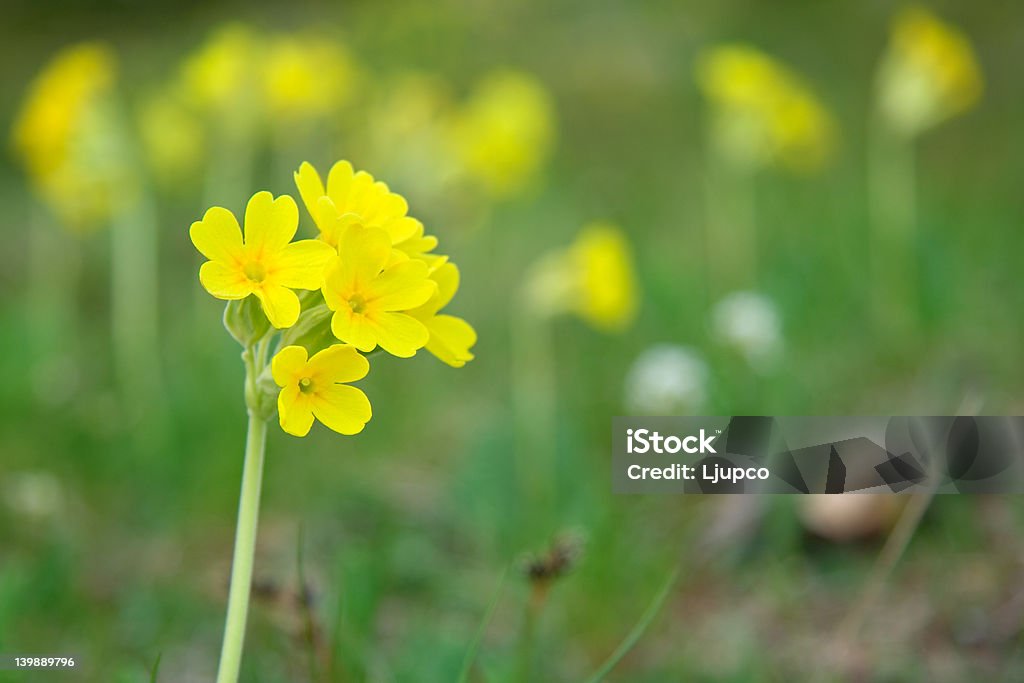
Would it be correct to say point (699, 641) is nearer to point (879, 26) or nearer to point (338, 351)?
point (338, 351)

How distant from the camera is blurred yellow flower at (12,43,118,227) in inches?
76.9

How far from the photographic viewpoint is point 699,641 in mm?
1518

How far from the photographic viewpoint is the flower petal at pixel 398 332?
0.76 metres

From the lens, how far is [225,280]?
75 centimetres

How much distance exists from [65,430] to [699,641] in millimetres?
1519

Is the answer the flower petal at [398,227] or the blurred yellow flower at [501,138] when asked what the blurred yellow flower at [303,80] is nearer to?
the blurred yellow flower at [501,138]

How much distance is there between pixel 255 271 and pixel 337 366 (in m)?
0.10

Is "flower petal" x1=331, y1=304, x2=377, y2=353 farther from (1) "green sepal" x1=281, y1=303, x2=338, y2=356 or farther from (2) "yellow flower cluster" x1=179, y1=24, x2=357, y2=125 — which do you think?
(2) "yellow flower cluster" x1=179, y1=24, x2=357, y2=125

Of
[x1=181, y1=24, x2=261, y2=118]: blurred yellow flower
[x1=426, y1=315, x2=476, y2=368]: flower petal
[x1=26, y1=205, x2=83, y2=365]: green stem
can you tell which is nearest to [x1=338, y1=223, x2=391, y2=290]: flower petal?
[x1=426, y1=315, x2=476, y2=368]: flower petal

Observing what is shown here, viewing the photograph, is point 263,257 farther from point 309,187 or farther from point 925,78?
point 925,78

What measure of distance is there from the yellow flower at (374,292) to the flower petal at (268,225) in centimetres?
6

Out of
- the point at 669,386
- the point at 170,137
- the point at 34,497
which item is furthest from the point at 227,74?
the point at 669,386

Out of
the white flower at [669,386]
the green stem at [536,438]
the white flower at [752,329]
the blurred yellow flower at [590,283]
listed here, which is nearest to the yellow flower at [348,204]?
the blurred yellow flower at [590,283]

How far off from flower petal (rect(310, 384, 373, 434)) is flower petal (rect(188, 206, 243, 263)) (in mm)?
135
